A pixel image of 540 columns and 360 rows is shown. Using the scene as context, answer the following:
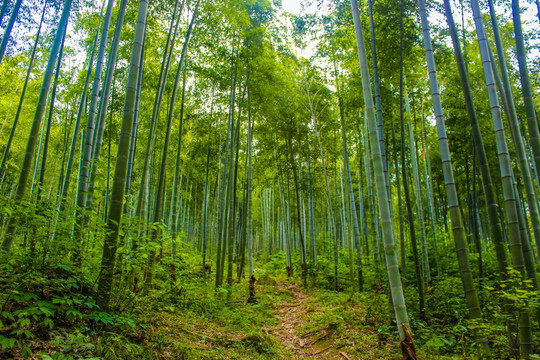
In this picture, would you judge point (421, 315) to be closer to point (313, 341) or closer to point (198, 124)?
point (313, 341)

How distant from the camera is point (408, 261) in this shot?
28.5ft

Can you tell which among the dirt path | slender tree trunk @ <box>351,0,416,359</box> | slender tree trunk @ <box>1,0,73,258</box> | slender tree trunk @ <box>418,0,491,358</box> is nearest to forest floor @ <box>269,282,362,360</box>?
the dirt path

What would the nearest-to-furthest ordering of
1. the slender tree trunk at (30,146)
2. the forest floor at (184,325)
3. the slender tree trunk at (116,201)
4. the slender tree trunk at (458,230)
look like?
the forest floor at (184,325) < the slender tree trunk at (116,201) < the slender tree trunk at (458,230) < the slender tree trunk at (30,146)

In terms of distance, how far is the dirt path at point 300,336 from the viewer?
12.4ft

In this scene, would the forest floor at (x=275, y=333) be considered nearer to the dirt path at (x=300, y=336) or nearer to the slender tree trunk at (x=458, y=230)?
the dirt path at (x=300, y=336)

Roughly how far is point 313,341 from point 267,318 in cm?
137

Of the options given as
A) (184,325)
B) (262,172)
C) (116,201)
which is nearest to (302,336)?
(184,325)

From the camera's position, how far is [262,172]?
1060cm

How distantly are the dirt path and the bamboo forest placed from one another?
36 millimetres

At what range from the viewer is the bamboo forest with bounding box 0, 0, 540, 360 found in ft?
7.79

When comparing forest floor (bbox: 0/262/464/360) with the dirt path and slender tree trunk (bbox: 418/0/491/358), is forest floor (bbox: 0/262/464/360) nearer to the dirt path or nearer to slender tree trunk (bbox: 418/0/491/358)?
the dirt path

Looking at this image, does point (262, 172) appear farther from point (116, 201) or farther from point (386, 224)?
point (116, 201)

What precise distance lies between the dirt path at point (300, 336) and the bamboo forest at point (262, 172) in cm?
4

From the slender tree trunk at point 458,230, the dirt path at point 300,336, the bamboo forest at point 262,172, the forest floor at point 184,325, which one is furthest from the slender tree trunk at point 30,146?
the slender tree trunk at point 458,230
